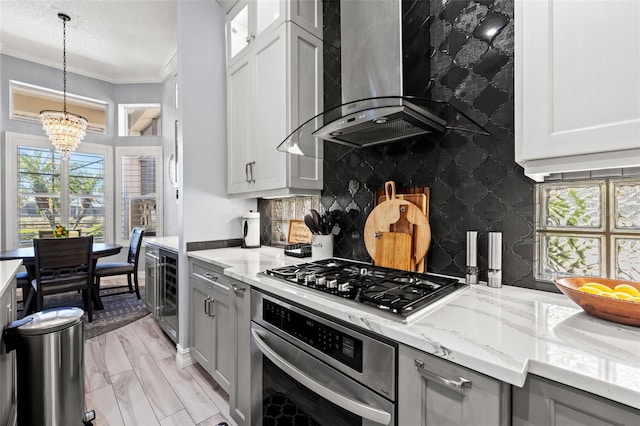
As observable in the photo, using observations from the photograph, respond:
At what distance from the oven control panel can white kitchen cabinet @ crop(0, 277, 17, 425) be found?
1197 mm

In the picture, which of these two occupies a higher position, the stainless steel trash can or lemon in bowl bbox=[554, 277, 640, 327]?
lemon in bowl bbox=[554, 277, 640, 327]

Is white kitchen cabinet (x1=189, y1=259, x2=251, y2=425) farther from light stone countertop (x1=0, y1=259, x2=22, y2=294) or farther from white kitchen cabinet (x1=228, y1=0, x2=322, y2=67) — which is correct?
white kitchen cabinet (x1=228, y1=0, x2=322, y2=67)

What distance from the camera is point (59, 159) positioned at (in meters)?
4.80

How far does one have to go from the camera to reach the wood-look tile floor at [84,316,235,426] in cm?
173

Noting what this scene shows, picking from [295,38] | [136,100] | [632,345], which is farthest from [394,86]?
[136,100]

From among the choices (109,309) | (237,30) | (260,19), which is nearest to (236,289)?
(260,19)

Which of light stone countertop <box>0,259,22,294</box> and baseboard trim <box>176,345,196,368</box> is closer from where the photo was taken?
light stone countertop <box>0,259,22,294</box>

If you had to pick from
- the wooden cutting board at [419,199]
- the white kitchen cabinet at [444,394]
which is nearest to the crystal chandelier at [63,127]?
the wooden cutting board at [419,199]

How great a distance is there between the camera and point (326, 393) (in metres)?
1.00

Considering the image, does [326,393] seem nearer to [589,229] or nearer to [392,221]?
[392,221]

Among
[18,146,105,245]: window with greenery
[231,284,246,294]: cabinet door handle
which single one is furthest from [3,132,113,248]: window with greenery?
[231,284,246,294]: cabinet door handle

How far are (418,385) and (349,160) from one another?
1.39 meters

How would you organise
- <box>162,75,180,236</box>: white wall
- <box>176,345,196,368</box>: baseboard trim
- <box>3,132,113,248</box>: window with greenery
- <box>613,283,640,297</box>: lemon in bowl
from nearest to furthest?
<box>613,283,640,297</box>: lemon in bowl, <box>176,345,196,368</box>: baseboard trim, <box>3,132,113,248</box>: window with greenery, <box>162,75,180,236</box>: white wall

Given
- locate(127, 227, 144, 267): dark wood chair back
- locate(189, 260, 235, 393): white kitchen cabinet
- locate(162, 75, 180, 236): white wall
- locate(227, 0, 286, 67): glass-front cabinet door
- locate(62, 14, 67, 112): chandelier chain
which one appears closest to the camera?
locate(189, 260, 235, 393): white kitchen cabinet
